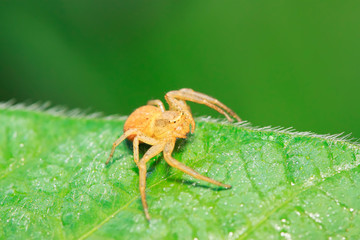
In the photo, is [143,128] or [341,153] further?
[143,128]

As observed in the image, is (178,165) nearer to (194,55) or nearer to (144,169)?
(144,169)

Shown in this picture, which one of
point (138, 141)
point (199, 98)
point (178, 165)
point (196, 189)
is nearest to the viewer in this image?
point (196, 189)

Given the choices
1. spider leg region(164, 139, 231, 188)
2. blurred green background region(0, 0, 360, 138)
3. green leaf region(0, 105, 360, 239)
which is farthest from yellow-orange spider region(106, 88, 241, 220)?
blurred green background region(0, 0, 360, 138)

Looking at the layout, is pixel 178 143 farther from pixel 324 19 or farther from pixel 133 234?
pixel 324 19

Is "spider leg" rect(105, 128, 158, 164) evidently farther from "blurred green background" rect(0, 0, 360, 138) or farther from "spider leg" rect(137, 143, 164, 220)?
"blurred green background" rect(0, 0, 360, 138)

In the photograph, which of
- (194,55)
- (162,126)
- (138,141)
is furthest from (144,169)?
(194,55)

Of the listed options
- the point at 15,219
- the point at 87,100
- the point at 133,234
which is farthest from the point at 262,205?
the point at 87,100
